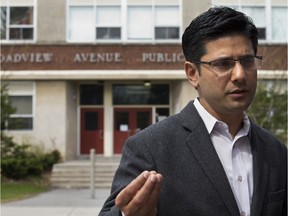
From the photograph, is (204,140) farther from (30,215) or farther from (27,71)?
(27,71)

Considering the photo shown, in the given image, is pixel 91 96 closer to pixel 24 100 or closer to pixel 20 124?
pixel 24 100

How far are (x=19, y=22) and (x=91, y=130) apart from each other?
18.6ft

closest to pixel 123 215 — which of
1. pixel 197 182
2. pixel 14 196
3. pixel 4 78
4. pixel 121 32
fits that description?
pixel 197 182

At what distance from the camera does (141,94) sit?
21781 millimetres

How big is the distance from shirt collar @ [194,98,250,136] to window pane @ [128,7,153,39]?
18.7m

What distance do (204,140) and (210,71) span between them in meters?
0.28

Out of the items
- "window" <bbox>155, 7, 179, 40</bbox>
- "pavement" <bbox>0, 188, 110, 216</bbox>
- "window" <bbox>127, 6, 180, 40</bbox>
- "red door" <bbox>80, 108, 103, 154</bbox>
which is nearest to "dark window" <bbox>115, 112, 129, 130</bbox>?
"red door" <bbox>80, 108, 103, 154</bbox>

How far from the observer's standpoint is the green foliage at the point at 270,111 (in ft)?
44.9

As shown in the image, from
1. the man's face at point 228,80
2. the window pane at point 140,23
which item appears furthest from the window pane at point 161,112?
the man's face at point 228,80

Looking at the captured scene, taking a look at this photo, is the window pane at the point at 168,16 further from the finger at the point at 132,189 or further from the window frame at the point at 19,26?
the finger at the point at 132,189

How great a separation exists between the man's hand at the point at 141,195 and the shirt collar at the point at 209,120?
52 centimetres

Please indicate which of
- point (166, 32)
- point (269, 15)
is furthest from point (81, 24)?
point (269, 15)

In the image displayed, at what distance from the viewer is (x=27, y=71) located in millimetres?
20234

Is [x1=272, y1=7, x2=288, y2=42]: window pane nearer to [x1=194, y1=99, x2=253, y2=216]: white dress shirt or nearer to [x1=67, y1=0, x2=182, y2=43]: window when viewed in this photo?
[x1=67, y1=0, x2=182, y2=43]: window
